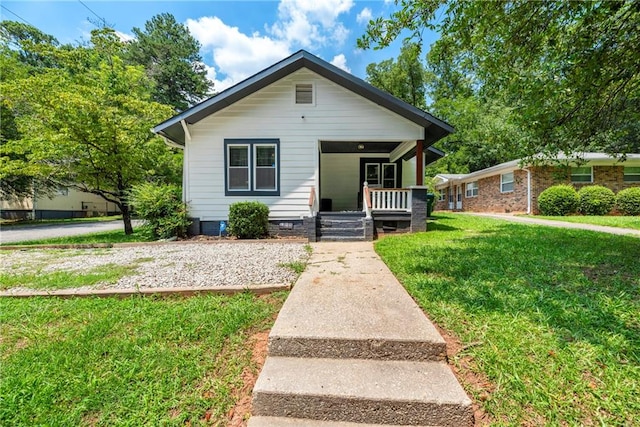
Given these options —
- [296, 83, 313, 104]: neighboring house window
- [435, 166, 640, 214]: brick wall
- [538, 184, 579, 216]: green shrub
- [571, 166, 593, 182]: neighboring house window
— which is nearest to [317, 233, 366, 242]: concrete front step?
[296, 83, 313, 104]: neighboring house window

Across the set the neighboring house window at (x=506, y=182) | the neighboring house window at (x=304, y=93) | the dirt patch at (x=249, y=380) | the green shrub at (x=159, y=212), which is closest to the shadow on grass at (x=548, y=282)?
the dirt patch at (x=249, y=380)

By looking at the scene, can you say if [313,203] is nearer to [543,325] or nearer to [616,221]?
[543,325]

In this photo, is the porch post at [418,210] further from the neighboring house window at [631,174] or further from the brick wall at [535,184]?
the neighboring house window at [631,174]

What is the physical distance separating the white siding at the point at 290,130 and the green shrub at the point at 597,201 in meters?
12.5

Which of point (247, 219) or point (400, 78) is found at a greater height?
point (400, 78)

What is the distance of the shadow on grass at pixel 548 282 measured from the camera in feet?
8.71

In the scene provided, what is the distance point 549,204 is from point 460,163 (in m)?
16.9

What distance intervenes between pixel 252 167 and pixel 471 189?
20342 mm

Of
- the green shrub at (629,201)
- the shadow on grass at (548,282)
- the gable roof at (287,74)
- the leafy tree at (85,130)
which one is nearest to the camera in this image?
the shadow on grass at (548,282)

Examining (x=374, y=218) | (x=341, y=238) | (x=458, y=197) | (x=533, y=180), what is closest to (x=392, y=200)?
(x=374, y=218)

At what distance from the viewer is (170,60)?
93.9ft

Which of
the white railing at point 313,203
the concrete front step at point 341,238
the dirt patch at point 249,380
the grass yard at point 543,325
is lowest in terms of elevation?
the dirt patch at point 249,380

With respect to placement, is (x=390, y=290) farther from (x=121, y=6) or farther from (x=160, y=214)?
(x=121, y=6)

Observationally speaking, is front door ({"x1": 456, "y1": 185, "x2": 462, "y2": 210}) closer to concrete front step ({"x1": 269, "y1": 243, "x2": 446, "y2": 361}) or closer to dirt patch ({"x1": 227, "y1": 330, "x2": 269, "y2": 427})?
concrete front step ({"x1": 269, "y1": 243, "x2": 446, "y2": 361})
